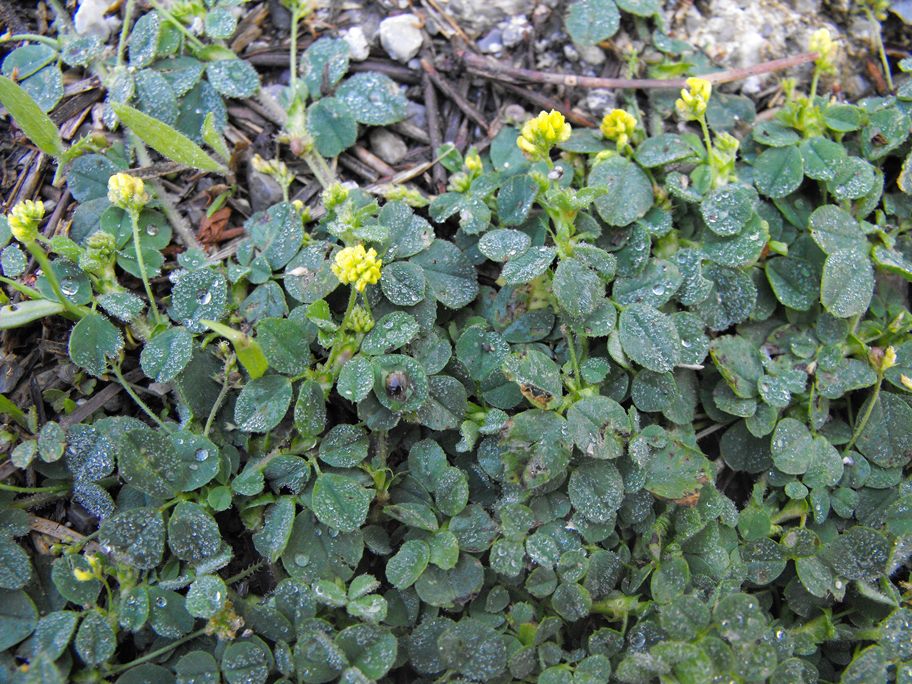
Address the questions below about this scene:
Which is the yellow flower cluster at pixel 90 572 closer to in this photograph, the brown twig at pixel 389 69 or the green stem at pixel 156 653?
the green stem at pixel 156 653

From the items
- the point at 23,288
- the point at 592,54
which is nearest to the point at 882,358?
the point at 592,54

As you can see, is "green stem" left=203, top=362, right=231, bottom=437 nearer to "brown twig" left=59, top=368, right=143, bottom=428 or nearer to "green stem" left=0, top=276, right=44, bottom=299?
"brown twig" left=59, top=368, right=143, bottom=428

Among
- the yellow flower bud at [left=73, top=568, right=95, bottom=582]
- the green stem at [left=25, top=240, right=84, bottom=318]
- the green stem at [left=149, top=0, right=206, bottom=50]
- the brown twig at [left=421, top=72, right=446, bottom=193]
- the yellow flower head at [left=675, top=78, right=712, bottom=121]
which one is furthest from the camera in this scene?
the brown twig at [left=421, top=72, right=446, bottom=193]

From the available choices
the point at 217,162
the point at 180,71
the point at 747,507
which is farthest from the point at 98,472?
the point at 747,507

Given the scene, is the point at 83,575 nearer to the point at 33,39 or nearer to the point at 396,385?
the point at 396,385

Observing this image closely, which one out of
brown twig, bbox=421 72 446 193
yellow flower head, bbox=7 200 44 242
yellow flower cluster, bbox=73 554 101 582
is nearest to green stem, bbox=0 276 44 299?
yellow flower head, bbox=7 200 44 242

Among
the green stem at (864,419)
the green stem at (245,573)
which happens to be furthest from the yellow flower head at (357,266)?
the green stem at (864,419)

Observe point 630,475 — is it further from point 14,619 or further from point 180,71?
point 180,71
